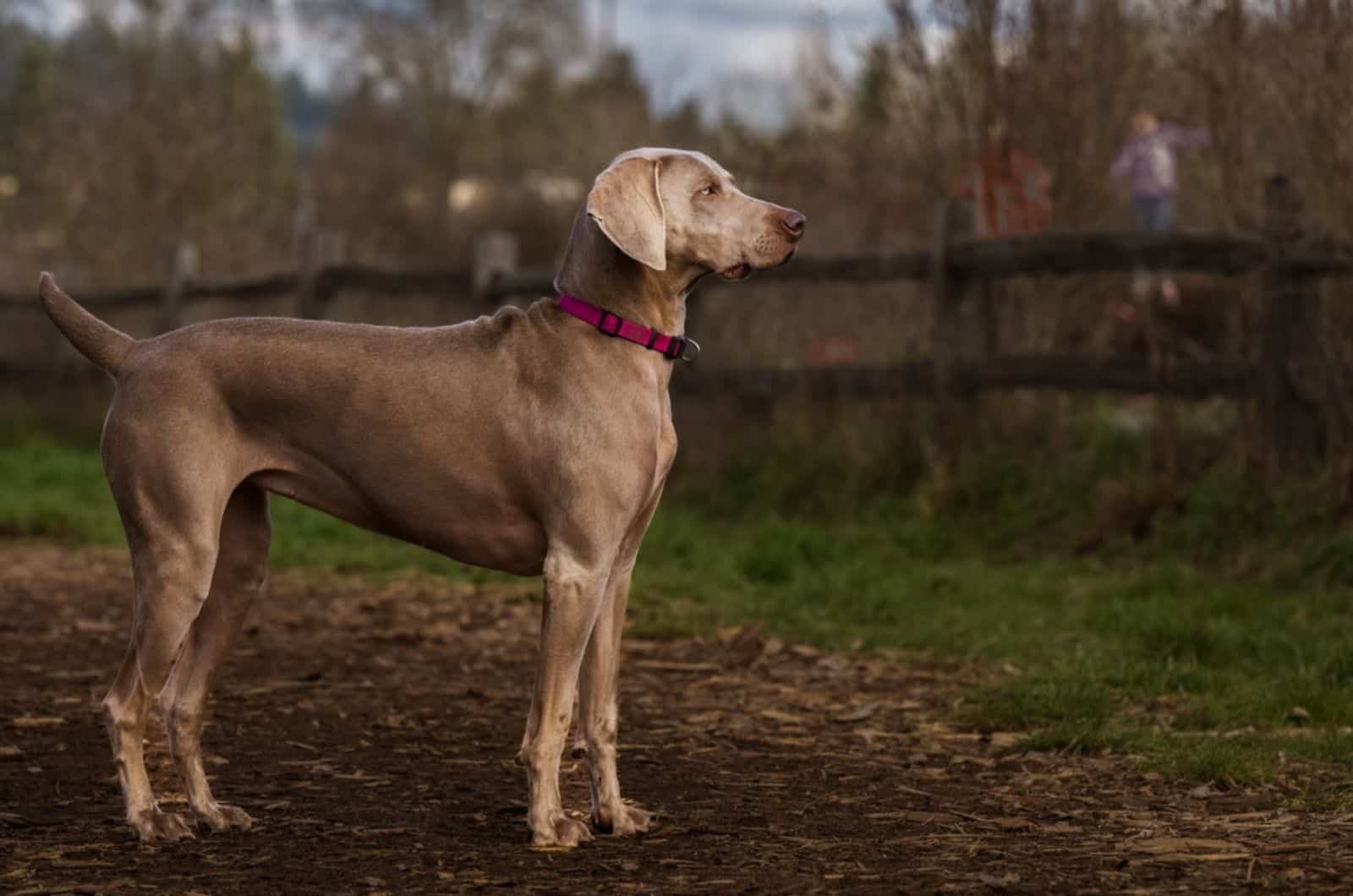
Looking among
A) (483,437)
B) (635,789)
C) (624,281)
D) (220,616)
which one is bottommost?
(635,789)

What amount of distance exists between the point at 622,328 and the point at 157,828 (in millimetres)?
1631

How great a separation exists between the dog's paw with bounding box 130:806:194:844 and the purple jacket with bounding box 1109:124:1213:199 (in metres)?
7.81

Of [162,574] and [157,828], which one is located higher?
[162,574]

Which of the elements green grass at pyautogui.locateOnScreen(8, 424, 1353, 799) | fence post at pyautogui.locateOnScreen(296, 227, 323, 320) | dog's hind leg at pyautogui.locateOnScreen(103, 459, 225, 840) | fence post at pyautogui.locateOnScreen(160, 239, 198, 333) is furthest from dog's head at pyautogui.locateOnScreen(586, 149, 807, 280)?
fence post at pyautogui.locateOnScreen(160, 239, 198, 333)

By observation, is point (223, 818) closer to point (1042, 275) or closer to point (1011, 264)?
point (1011, 264)

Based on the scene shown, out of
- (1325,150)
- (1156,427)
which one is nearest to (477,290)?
(1156,427)

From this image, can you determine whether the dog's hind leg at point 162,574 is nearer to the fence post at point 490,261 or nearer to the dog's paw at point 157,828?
the dog's paw at point 157,828

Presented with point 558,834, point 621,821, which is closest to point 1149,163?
point 621,821

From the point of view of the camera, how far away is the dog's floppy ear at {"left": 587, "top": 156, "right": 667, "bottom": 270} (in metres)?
4.21

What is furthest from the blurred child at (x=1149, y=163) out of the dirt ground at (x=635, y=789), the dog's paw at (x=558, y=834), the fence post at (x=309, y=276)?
the dog's paw at (x=558, y=834)

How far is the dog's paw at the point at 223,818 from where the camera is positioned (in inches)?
173

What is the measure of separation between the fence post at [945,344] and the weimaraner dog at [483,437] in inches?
229

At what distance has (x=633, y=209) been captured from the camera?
13.9 feet

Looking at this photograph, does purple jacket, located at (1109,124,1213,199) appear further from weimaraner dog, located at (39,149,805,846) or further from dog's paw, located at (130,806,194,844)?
dog's paw, located at (130,806,194,844)
